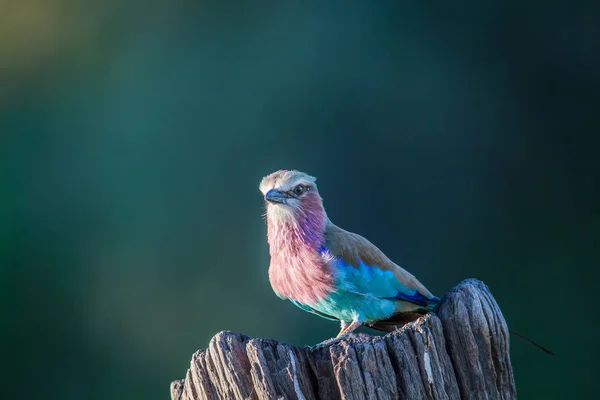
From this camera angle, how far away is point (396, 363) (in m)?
2.15

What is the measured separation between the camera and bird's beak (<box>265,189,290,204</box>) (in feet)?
10.8

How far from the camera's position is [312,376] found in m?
2.22

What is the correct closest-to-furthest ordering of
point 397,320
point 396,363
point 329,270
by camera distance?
1. point 396,363
2. point 329,270
3. point 397,320

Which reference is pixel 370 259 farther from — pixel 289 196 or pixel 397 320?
pixel 289 196

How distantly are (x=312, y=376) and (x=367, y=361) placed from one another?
0.20 metres

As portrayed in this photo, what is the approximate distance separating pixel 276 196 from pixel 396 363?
1.32 meters

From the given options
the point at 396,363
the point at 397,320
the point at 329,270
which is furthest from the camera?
the point at 397,320

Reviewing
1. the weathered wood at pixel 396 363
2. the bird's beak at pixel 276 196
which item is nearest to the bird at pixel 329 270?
the bird's beak at pixel 276 196

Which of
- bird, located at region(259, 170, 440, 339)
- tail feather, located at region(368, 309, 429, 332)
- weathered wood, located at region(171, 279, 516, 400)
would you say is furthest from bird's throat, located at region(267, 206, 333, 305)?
weathered wood, located at region(171, 279, 516, 400)

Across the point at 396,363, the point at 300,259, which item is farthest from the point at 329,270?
the point at 396,363

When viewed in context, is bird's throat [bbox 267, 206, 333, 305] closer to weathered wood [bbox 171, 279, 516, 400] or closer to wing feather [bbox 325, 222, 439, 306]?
wing feather [bbox 325, 222, 439, 306]

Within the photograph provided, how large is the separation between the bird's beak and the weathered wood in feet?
3.59

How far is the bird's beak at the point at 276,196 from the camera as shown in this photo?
10.8 feet

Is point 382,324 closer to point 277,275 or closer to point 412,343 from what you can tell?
point 277,275
